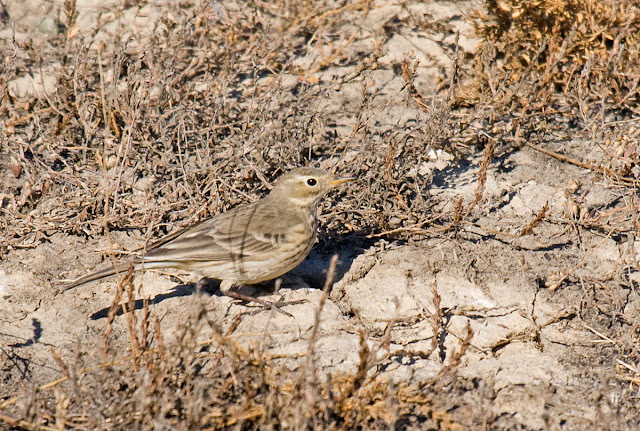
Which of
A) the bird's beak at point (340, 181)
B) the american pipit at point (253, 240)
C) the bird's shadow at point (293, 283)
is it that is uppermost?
the bird's beak at point (340, 181)

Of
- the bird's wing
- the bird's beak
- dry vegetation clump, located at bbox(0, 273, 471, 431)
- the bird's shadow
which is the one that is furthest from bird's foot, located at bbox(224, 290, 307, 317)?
the bird's beak

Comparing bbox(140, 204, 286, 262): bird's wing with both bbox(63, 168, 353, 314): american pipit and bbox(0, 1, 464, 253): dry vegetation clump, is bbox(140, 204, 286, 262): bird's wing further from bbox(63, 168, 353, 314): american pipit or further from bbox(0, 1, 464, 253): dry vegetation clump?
bbox(0, 1, 464, 253): dry vegetation clump

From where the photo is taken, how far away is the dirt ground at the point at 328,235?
4270mm

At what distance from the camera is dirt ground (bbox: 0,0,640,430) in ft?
14.0

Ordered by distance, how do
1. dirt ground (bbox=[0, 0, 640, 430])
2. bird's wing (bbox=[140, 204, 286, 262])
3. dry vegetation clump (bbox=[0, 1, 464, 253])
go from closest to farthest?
dirt ground (bbox=[0, 0, 640, 430]) → bird's wing (bbox=[140, 204, 286, 262]) → dry vegetation clump (bbox=[0, 1, 464, 253])

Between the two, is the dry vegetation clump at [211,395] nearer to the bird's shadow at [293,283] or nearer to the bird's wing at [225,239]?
the bird's wing at [225,239]

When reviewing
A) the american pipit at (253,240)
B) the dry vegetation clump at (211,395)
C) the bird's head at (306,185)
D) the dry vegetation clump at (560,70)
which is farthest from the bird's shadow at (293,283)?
the dry vegetation clump at (560,70)

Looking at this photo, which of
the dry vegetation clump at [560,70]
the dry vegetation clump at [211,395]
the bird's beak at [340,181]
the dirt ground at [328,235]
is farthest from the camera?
the dry vegetation clump at [560,70]

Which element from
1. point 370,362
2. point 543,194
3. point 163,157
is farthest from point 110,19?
point 370,362

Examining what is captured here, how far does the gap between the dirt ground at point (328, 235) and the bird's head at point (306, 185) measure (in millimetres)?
258

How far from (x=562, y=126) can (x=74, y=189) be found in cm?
463

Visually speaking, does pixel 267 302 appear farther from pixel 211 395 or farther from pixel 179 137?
pixel 179 137

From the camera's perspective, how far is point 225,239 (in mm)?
5504

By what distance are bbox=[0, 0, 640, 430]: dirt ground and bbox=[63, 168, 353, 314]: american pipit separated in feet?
0.78
